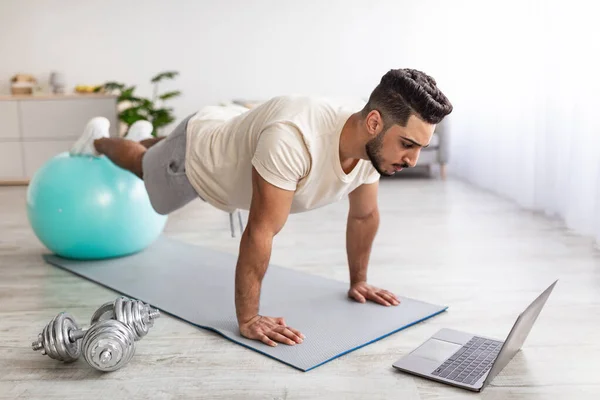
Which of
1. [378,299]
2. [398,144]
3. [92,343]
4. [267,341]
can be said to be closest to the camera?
[92,343]

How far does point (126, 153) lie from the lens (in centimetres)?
278

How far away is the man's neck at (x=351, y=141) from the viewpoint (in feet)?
6.51

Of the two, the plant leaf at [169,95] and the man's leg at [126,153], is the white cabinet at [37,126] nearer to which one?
the plant leaf at [169,95]

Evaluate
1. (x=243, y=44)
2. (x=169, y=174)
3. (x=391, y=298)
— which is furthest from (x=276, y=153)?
(x=243, y=44)

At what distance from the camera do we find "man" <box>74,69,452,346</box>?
186cm

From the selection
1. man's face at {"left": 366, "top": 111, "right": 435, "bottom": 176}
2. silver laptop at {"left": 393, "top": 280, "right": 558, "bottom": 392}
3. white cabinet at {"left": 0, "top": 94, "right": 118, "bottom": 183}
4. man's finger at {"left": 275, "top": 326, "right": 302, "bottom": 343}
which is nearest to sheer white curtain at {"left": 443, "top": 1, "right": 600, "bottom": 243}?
silver laptop at {"left": 393, "top": 280, "right": 558, "bottom": 392}

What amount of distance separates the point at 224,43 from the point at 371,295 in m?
4.54

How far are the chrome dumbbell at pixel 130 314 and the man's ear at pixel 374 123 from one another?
0.90 metres

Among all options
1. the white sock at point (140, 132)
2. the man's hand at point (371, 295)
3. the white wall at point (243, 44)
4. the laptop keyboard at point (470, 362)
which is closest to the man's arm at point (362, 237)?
the man's hand at point (371, 295)

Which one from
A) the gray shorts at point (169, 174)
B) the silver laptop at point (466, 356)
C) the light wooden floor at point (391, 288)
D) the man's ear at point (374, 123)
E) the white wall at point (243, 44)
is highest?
the white wall at point (243, 44)

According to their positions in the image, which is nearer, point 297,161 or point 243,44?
point 297,161

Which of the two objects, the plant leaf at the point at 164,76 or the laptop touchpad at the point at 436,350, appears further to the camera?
the plant leaf at the point at 164,76

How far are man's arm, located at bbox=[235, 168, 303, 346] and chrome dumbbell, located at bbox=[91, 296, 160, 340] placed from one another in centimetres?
30

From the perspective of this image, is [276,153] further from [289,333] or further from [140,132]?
[140,132]
